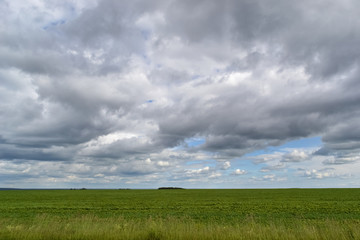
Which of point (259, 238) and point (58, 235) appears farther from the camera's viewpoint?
point (58, 235)

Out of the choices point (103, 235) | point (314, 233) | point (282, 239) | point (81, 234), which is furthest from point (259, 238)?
point (81, 234)

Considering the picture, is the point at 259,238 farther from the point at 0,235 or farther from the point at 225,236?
the point at 0,235

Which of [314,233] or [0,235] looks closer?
[314,233]

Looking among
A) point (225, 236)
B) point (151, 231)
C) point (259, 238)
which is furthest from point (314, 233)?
point (151, 231)

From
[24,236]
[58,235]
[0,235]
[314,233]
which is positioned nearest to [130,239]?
[58,235]

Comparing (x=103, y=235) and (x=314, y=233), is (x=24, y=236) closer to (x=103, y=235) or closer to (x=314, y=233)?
(x=103, y=235)

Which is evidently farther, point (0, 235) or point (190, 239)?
point (0, 235)

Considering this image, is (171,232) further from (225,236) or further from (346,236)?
(346,236)

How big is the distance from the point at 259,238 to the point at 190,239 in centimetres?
328

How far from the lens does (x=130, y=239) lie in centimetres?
1297

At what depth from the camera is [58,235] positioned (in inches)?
535

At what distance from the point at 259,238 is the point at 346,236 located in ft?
14.8

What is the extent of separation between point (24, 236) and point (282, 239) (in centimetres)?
Answer: 1291

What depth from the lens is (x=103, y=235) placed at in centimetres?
1370
